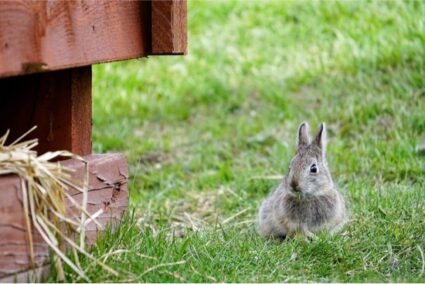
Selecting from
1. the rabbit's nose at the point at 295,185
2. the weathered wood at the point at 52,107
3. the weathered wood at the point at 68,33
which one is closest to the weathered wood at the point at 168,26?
the weathered wood at the point at 68,33

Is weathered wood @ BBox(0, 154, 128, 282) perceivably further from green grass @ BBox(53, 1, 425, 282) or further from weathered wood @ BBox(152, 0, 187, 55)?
weathered wood @ BBox(152, 0, 187, 55)

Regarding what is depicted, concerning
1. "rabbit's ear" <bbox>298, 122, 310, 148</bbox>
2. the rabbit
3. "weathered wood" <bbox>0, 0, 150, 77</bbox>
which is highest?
"weathered wood" <bbox>0, 0, 150, 77</bbox>

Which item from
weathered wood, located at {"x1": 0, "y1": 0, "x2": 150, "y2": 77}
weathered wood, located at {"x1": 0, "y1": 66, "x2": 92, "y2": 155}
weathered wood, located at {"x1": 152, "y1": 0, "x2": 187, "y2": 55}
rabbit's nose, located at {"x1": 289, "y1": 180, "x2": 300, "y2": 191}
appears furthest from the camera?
rabbit's nose, located at {"x1": 289, "y1": 180, "x2": 300, "y2": 191}

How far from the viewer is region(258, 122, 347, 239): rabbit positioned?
5.41 meters

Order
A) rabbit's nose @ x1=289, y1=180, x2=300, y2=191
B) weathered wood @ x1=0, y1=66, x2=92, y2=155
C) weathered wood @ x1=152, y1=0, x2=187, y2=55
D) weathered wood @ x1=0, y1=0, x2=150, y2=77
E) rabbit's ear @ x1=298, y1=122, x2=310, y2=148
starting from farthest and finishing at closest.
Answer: rabbit's ear @ x1=298, y1=122, x2=310, y2=148 → rabbit's nose @ x1=289, y1=180, x2=300, y2=191 → weathered wood @ x1=152, y1=0, x2=187, y2=55 → weathered wood @ x1=0, y1=66, x2=92, y2=155 → weathered wood @ x1=0, y1=0, x2=150, y2=77

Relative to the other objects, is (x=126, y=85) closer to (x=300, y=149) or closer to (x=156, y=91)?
(x=156, y=91)

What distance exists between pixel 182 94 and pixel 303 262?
16.1 ft

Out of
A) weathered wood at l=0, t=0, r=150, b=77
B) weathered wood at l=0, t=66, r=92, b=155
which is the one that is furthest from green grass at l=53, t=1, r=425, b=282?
weathered wood at l=0, t=0, r=150, b=77

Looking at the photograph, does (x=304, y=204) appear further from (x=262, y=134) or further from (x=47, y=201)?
(x=262, y=134)

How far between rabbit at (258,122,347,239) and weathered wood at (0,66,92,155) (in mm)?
1433

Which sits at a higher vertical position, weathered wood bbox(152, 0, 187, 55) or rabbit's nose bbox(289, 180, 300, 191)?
weathered wood bbox(152, 0, 187, 55)

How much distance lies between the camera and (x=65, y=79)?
4289mm

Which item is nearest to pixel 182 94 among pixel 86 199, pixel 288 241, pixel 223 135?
pixel 223 135

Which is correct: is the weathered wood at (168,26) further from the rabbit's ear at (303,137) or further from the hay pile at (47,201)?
the rabbit's ear at (303,137)
